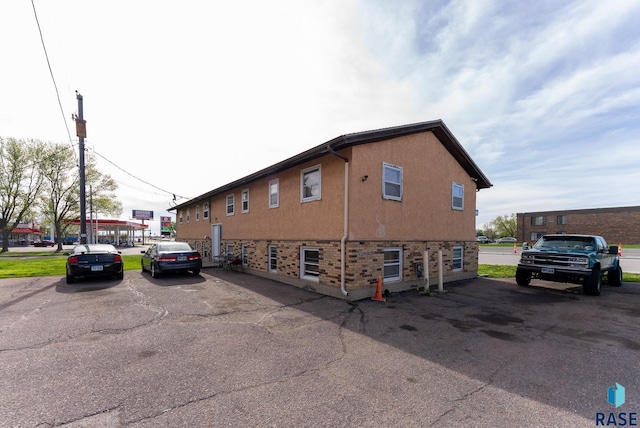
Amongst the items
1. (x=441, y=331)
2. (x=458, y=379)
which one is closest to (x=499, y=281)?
(x=441, y=331)

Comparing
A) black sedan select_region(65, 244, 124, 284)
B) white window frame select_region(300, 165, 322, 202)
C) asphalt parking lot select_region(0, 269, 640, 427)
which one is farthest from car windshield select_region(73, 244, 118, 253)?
white window frame select_region(300, 165, 322, 202)

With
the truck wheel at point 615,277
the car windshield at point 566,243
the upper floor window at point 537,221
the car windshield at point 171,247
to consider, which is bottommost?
the truck wheel at point 615,277

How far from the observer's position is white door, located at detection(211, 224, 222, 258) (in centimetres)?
1723

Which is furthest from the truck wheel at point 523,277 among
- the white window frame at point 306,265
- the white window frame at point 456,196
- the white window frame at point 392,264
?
the white window frame at point 306,265

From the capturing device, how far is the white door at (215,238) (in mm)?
17234

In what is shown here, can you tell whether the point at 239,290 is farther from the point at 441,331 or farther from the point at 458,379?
the point at 458,379

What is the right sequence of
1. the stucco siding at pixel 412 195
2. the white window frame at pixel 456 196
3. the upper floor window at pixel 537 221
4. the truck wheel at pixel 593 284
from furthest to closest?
the upper floor window at pixel 537 221 < the white window frame at pixel 456 196 < the truck wheel at pixel 593 284 < the stucco siding at pixel 412 195

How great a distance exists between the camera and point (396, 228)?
9414mm

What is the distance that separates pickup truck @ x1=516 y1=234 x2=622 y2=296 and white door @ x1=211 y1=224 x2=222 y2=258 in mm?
14783

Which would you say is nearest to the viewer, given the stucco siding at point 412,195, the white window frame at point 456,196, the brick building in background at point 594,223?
the stucco siding at point 412,195

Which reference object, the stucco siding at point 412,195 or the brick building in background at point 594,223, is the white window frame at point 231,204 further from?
the brick building in background at point 594,223

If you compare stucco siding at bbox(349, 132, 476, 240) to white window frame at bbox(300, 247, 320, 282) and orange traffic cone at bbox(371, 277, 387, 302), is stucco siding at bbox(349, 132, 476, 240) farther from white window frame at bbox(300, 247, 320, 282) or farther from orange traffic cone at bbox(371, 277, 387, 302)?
white window frame at bbox(300, 247, 320, 282)

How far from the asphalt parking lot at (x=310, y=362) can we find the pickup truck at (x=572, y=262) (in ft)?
4.14

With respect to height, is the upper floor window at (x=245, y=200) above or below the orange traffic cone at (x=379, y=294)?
above
